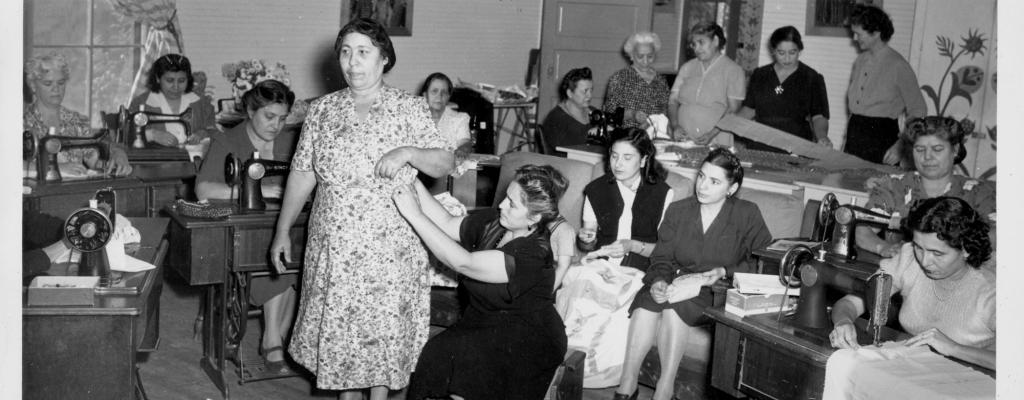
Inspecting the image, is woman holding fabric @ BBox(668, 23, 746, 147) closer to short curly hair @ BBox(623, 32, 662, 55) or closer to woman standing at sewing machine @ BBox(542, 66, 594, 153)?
short curly hair @ BBox(623, 32, 662, 55)

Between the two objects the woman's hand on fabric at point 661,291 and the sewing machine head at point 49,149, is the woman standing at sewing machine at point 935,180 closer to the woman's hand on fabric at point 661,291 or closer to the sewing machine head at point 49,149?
the woman's hand on fabric at point 661,291

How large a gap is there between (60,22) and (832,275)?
565 cm

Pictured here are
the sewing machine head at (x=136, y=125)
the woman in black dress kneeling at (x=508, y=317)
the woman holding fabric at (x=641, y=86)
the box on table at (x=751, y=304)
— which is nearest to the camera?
the box on table at (x=751, y=304)

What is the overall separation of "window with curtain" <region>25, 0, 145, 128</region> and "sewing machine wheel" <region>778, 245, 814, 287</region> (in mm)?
5359

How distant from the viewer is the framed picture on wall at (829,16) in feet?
30.0

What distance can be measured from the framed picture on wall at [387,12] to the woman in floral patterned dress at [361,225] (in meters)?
5.06

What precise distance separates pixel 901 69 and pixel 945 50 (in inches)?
52.4

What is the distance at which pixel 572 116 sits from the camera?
791 cm

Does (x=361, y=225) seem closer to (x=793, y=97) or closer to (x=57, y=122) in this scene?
(x=57, y=122)

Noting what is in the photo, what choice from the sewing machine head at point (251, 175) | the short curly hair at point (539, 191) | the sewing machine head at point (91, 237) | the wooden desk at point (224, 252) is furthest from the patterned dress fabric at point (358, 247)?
the sewing machine head at point (91, 237)

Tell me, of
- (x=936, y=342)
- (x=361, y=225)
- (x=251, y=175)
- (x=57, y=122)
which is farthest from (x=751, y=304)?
(x=57, y=122)

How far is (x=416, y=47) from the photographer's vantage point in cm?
945

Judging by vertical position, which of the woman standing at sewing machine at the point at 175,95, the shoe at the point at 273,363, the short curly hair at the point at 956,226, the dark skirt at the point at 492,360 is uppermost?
the woman standing at sewing machine at the point at 175,95

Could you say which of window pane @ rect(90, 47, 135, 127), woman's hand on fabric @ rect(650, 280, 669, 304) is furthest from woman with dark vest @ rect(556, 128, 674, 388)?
window pane @ rect(90, 47, 135, 127)
